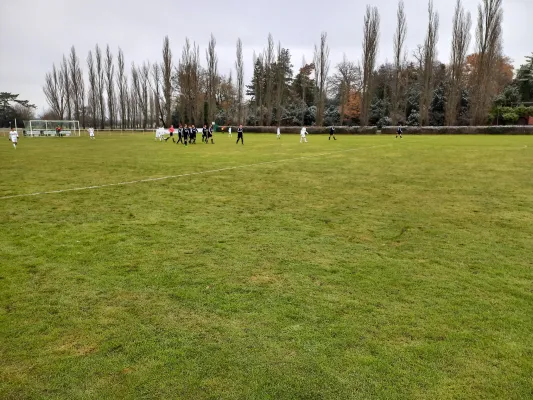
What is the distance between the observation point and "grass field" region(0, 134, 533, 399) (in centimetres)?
292

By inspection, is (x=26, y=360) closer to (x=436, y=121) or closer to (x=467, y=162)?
(x=467, y=162)

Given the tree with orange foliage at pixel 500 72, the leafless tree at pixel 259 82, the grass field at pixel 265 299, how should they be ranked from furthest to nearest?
the leafless tree at pixel 259 82 < the tree with orange foliage at pixel 500 72 < the grass field at pixel 265 299

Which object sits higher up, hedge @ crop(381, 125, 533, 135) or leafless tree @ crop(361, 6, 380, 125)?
leafless tree @ crop(361, 6, 380, 125)

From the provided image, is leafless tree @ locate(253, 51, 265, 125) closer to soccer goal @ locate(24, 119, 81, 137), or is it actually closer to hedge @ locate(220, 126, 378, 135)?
hedge @ locate(220, 126, 378, 135)

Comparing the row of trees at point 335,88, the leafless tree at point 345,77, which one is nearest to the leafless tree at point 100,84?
the row of trees at point 335,88

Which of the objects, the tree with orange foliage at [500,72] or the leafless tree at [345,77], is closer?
the tree with orange foliage at [500,72]

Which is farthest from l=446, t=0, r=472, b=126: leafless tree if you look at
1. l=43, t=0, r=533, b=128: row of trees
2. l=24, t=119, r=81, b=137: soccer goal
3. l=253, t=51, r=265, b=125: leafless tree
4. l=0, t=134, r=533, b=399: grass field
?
l=24, t=119, r=81, b=137: soccer goal

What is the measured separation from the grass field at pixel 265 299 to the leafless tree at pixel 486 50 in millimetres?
41429

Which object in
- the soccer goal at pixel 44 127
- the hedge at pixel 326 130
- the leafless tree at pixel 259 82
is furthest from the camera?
the leafless tree at pixel 259 82

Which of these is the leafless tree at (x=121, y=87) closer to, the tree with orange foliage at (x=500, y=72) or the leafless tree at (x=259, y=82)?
the leafless tree at (x=259, y=82)

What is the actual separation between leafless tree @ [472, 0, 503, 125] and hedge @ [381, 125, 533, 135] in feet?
17.9

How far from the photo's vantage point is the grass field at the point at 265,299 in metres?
2.92

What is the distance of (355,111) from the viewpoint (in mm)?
63281

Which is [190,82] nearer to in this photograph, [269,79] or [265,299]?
[269,79]
